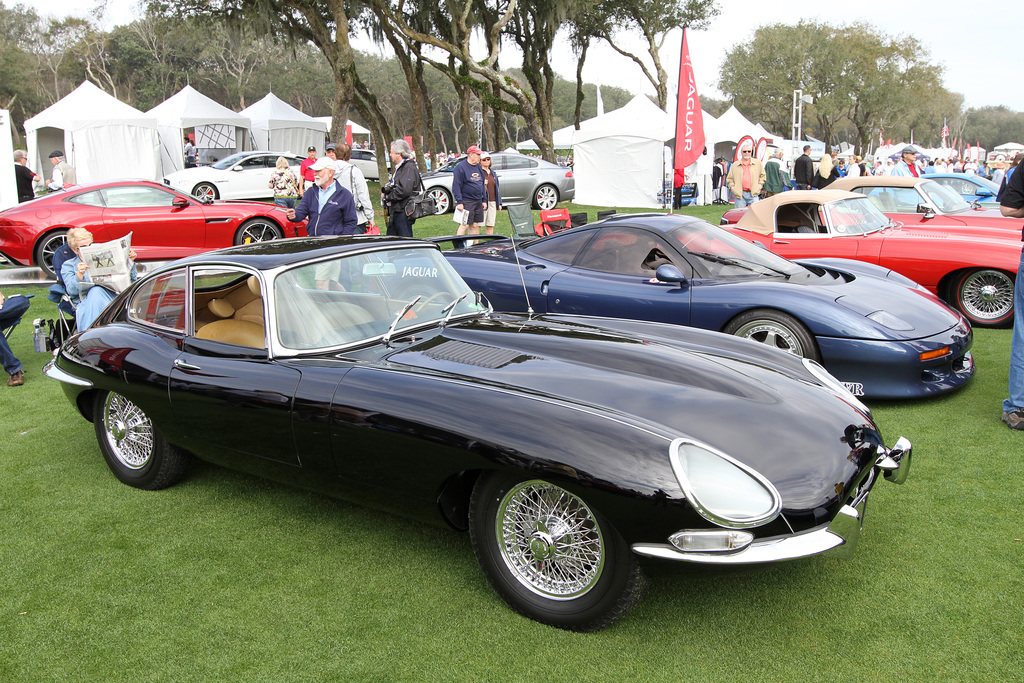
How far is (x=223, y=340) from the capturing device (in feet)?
12.9

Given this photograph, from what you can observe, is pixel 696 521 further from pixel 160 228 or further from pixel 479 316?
pixel 160 228

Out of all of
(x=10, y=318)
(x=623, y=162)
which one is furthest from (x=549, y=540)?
(x=623, y=162)

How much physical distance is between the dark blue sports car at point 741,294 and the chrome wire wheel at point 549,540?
2.56 meters

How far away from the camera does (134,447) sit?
4363 mm

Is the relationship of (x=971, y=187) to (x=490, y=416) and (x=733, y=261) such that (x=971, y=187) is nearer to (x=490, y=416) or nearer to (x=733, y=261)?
(x=733, y=261)

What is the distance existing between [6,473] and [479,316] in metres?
3.12

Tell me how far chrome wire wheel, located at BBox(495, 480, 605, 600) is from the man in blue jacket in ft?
18.7

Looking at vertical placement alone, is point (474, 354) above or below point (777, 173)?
below

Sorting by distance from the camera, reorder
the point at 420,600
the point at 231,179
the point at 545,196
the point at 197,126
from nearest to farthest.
Answer: 1. the point at 420,600
2. the point at 545,196
3. the point at 231,179
4. the point at 197,126

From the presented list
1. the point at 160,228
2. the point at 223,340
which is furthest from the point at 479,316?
the point at 160,228

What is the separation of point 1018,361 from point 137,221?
35.5 feet

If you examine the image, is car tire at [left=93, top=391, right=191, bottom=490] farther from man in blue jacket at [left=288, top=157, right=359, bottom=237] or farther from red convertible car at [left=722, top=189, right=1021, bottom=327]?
red convertible car at [left=722, top=189, right=1021, bottom=327]

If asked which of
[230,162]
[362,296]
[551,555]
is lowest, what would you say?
[551,555]

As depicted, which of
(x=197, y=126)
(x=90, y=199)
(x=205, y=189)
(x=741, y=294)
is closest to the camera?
(x=741, y=294)
